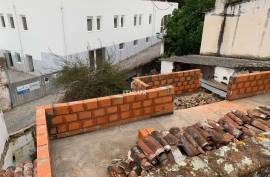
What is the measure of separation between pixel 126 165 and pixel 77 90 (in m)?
→ 6.17

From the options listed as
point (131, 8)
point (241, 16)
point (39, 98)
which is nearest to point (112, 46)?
point (131, 8)

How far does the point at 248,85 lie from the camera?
6.26 meters

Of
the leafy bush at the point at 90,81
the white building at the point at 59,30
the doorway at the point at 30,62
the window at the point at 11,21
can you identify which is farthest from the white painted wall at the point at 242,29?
the window at the point at 11,21

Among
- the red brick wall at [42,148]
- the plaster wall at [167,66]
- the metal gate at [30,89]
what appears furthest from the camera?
the plaster wall at [167,66]

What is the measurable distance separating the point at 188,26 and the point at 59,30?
9.47 meters

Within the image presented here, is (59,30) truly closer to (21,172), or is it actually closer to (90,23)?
(90,23)

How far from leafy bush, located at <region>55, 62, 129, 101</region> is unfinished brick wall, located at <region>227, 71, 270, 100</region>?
15.1ft

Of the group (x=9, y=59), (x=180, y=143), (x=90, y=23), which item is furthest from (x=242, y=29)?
(x=9, y=59)

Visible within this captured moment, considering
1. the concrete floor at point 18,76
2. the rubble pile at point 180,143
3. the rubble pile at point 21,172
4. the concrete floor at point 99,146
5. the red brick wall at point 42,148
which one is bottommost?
the concrete floor at point 18,76

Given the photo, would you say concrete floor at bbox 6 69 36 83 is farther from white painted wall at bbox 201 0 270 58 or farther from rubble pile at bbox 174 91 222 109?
rubble pile at bbox 174 91 222 109

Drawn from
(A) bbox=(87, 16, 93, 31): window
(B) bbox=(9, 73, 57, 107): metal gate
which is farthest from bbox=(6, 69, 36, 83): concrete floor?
(A) bbox=(87, 16, 93, 31): window

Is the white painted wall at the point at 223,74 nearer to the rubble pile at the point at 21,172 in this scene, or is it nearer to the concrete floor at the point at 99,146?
the concrete floor at the point at 99,146

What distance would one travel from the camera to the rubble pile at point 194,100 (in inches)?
284

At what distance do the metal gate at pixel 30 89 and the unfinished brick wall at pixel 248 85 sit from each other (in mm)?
9835
